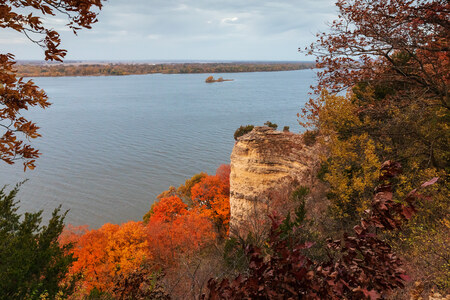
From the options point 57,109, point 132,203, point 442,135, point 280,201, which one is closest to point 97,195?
point 132,203

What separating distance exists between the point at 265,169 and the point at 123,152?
31638 millimetres

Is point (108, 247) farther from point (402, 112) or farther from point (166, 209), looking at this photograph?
point (402, 112)

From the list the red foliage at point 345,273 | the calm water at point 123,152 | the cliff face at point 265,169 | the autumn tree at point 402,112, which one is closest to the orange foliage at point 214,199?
the calm water at point 123,152

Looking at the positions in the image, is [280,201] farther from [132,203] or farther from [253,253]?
[132,203]

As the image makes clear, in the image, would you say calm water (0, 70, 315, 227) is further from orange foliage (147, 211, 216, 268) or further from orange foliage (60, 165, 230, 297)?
orange foliage (147, 211, 216, 268)

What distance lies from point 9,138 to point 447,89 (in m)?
11.5

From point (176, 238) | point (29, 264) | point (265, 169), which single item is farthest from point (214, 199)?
Answer: point (29, 264)

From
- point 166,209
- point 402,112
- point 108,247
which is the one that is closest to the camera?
point 402,112

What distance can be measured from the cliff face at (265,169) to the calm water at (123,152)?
14545 millimetres

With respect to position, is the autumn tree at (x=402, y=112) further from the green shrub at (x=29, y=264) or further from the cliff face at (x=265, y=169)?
the green shrub at (x=29, y=264)

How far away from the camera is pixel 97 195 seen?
114 feet

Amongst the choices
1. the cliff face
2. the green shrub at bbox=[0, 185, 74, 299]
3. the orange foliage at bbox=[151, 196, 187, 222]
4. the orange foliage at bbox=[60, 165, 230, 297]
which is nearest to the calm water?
the orange foliage at bbox=[151, 196, 187, 222]

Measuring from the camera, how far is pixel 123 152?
47.2m

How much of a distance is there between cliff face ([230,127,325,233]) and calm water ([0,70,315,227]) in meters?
14.5
